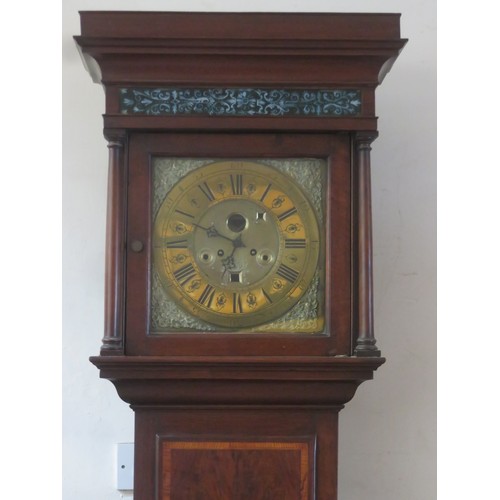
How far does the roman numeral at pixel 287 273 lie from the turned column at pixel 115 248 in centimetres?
24

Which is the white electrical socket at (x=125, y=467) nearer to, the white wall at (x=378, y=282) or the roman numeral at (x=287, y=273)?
the white wall at (x=378, y=282)

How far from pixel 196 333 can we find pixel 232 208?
0.66ft

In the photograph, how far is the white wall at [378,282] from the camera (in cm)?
174

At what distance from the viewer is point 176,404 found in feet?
4.83

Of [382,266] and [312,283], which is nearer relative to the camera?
[312,283]

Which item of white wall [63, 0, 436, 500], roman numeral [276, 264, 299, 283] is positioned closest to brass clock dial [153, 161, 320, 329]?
roman numeral [276, 264, 299, 283]

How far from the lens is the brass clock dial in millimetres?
1464

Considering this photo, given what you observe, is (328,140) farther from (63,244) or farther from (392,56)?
(63,244)

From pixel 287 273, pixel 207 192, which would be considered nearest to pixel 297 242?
pixel 287 273

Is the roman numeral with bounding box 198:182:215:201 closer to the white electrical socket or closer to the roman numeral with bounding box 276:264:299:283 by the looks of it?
the roman numeral with bounding box 276:264:299:283

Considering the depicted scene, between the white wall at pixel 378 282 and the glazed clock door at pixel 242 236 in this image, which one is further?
the white wall at pixel 378 282

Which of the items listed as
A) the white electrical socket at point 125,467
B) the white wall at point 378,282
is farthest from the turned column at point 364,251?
the white electrical socket at point 125,467

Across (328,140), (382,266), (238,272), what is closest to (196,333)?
(238,272)

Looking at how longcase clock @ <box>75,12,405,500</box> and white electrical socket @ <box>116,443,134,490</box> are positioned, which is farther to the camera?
white electrical socket @ <box>116,443,134,490</box>
